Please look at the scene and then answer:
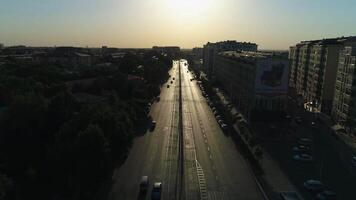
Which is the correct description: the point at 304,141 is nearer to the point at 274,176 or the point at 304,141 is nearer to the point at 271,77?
the point at 271,77

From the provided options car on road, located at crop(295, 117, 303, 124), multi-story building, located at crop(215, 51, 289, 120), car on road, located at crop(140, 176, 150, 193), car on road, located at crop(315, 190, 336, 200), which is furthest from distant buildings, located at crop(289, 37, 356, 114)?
car on road, located at crop(140, 176, 150, 193)

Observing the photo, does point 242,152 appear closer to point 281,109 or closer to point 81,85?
point 281,109

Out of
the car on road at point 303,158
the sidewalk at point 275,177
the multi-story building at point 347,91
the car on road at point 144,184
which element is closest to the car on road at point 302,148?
the car on road at point 303,158

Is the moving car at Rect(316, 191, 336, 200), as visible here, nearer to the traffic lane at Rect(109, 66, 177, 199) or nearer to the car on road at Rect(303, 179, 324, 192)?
the car on road at Rect(303, 179, 324, 192)

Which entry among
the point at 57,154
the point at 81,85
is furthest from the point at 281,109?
the point at 57,154

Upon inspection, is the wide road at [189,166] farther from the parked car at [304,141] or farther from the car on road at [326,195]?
the parked car at [304,141]

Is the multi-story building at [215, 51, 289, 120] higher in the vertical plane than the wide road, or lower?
higher
